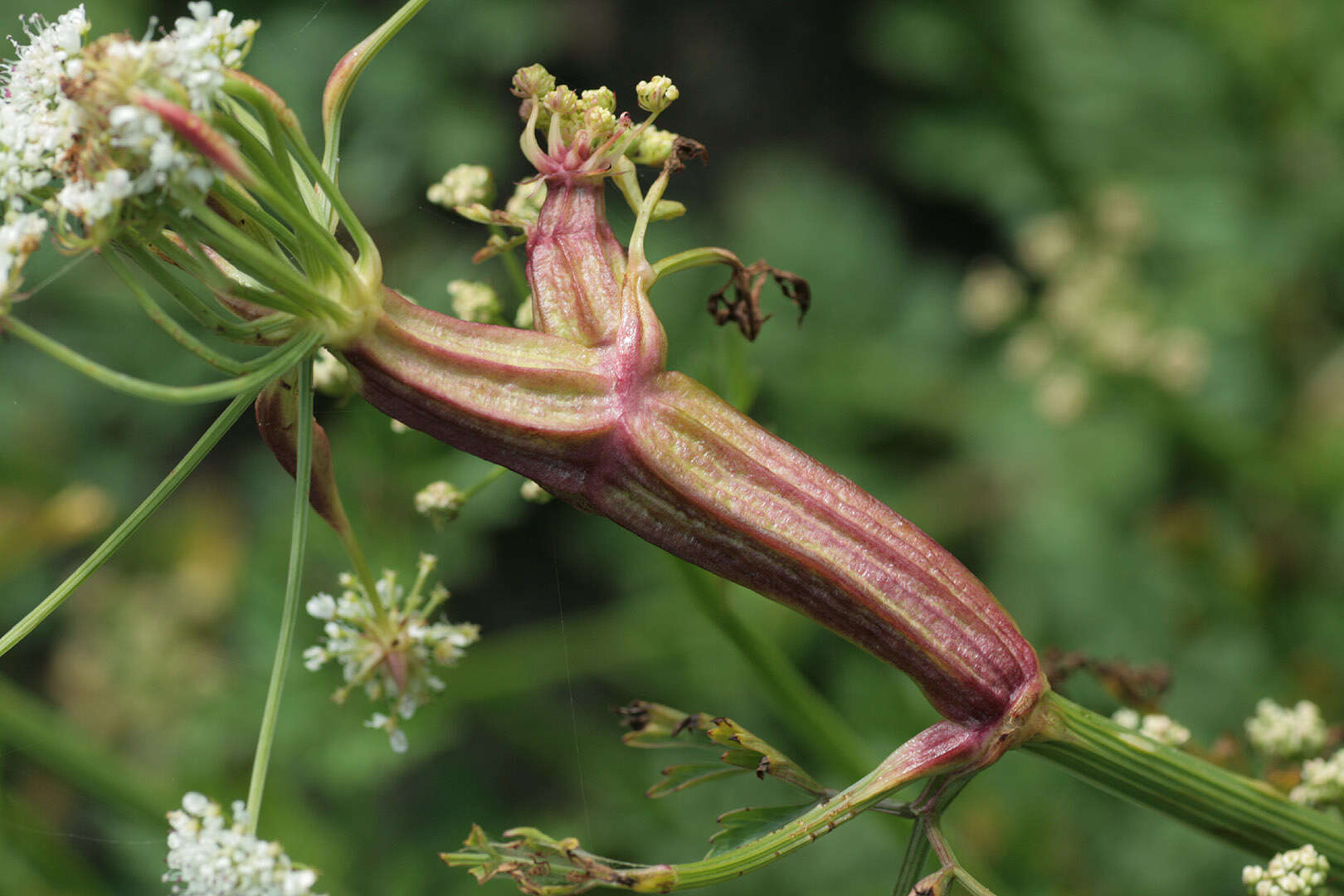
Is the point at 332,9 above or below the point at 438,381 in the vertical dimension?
above

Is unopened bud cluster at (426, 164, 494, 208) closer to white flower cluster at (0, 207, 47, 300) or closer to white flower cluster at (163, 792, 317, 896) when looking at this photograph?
white flower cluster at (0, 207, 47, 300)

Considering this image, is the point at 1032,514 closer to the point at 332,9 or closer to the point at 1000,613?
the point at 1000,613

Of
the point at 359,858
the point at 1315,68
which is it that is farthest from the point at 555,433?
the point at 1315,68

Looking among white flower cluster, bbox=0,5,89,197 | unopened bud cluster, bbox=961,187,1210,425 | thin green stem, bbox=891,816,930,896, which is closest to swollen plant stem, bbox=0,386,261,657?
white flower cluster, bbox=0,5,89,197

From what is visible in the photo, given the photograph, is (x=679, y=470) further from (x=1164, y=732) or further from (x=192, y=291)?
(x=1164, y=732)

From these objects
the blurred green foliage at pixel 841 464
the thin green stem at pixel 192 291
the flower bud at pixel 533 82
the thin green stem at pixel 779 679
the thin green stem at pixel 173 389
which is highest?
the blurred green foliage at pixel 841 464

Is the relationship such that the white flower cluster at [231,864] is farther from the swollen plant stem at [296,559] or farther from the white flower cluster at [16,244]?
the white flower cluster at [16,244]

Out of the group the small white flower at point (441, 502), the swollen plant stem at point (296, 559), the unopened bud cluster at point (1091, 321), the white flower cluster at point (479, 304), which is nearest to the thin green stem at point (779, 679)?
the small white flower at point (441, 502)
